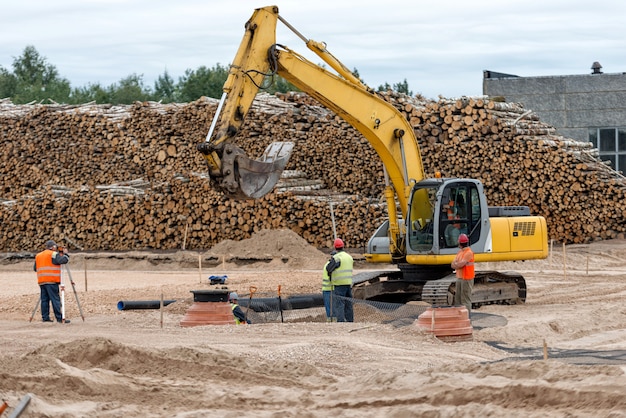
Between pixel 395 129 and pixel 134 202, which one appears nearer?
pixel 395 129

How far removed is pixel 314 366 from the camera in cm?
1012

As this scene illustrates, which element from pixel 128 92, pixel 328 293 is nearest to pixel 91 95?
pixel 128 92

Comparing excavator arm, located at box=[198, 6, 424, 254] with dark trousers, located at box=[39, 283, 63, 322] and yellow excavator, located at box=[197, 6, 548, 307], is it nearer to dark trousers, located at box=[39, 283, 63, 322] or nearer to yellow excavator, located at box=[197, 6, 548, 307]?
yellow excavator, located at box=[197, 6, 548, 307]

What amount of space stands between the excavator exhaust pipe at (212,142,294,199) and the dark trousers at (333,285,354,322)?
186 cm

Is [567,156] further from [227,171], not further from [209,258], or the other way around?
[227,171]

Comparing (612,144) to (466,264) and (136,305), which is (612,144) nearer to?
(466,264)

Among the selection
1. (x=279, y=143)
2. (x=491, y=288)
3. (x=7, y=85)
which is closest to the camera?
(x=279, y=143)

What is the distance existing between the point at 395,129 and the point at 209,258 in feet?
37.8

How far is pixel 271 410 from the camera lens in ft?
27.6

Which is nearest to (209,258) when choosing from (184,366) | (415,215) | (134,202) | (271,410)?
(134,202)

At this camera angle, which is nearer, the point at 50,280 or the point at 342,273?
the point at 342,273

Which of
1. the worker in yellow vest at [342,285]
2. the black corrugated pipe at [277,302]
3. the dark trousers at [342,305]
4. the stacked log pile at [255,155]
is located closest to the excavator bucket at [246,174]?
the worker in yellow vest at [342,285]

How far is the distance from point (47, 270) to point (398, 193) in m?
6.08

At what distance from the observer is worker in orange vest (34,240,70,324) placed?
51.6ft
